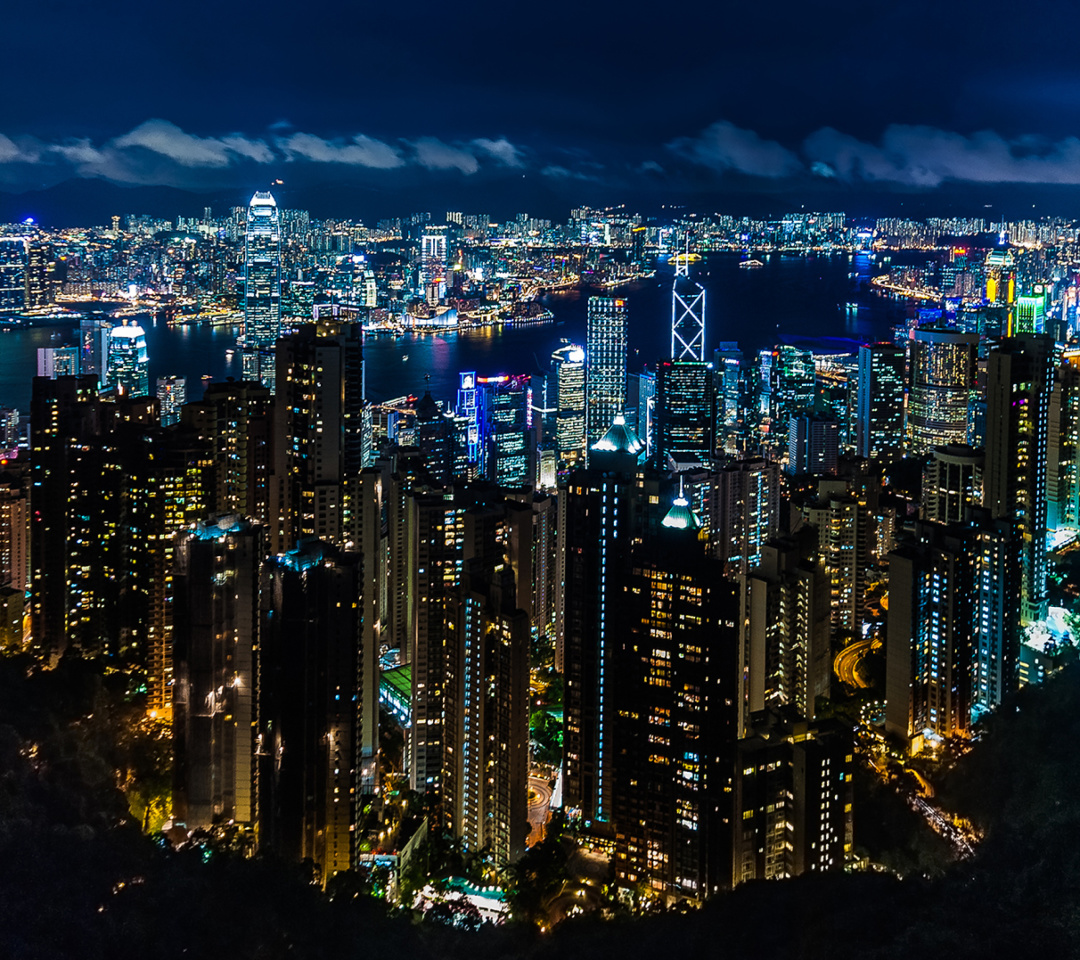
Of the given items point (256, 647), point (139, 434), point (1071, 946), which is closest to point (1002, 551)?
point (256, 647)

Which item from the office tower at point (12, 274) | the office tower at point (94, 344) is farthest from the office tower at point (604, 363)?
the office tower at point (12, 274)

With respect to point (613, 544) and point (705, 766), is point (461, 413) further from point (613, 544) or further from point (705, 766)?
point (705, 766)

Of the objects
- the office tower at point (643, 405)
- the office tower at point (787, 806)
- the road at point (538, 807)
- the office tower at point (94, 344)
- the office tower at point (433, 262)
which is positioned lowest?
the road at point (538, 807)

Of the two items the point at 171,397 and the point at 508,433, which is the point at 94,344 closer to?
the point at 171,397

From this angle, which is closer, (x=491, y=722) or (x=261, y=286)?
(x=491, y=722)

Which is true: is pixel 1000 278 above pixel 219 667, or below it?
above

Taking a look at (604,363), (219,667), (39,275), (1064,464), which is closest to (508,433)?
(604,363)

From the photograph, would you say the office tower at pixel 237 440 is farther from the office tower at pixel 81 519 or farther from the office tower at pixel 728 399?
the office tower at pixel 728 399
